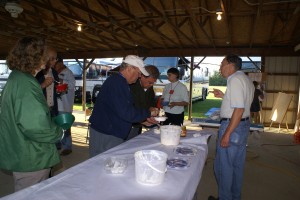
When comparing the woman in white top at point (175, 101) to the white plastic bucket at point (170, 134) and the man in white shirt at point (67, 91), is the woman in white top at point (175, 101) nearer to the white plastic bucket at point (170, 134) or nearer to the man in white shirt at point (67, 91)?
the man in white shirt at point (67, 91)

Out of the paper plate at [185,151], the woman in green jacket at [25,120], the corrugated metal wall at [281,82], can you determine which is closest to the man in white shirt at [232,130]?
the paper plate at [185,151]

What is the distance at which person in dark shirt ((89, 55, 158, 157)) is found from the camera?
2004mm

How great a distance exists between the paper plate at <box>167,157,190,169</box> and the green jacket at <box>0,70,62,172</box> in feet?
2.45

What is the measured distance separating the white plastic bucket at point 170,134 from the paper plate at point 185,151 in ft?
0.31

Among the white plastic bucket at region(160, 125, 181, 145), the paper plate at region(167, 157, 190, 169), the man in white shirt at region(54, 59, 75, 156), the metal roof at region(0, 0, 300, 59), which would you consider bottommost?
the paper plate at region(167, 157, 190, 169)

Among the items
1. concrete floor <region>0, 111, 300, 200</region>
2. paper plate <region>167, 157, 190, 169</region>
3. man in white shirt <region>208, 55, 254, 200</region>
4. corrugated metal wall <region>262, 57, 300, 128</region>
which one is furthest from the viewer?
corrugated metal wall <region>262, 57, 300, 128</region>

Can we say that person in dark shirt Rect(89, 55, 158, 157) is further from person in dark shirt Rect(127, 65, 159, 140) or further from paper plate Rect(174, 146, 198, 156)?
person in dark shirt Rect(127, 65, 159, 140)

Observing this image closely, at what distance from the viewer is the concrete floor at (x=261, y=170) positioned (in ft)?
10.9

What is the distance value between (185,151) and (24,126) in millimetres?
1197

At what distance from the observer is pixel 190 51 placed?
9539mm

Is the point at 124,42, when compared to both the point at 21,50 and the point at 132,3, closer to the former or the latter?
the point at 132,3

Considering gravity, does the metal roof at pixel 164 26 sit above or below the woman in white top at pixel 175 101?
above

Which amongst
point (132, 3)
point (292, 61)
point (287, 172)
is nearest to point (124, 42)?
point (132, 3)

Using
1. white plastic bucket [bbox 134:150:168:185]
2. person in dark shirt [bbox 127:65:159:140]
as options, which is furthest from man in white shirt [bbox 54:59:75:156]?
white plastic bucket [bbox 134:150:168:185]
